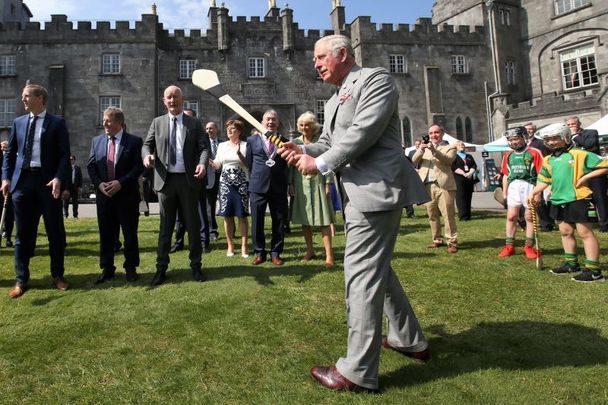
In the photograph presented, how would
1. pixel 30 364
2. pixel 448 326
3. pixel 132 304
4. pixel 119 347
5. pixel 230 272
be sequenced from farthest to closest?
1. pixel 230 272
2. pixel 132 304
3. pixel 448 326
4. pixel 119 347
5. pixel 30 364

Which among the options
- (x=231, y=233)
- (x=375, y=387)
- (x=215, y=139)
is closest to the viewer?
(x=375, y=387)

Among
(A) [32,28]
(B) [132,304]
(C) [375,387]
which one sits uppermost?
(A) [32,28]

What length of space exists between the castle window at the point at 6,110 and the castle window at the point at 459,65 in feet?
103

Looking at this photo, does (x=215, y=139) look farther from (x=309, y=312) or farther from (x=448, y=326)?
(x=448, y=326)

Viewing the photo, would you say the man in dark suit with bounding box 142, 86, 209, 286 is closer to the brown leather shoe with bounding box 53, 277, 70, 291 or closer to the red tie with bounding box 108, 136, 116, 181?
the red tie with bounding box 108, 136, 116, 181

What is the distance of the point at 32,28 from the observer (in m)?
28.6

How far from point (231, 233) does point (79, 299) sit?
2707 mm

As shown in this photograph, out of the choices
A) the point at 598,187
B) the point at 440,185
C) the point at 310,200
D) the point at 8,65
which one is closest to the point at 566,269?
the point at 440,185

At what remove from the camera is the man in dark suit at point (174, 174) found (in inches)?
214

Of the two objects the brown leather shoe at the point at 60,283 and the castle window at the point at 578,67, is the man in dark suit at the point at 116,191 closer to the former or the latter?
the brown leather shoe at the point at 60,283

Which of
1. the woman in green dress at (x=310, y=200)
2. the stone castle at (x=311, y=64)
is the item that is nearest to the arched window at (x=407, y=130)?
the stone castle at (x=311, y=64)

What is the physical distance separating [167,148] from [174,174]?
348mm

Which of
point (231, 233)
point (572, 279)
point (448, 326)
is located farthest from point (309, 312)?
point (572, 279)

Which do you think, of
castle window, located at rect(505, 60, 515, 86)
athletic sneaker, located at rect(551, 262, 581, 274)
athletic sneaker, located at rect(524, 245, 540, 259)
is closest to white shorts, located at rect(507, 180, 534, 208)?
athletic sneaker, located at rect(524, 245, 540, 259)
